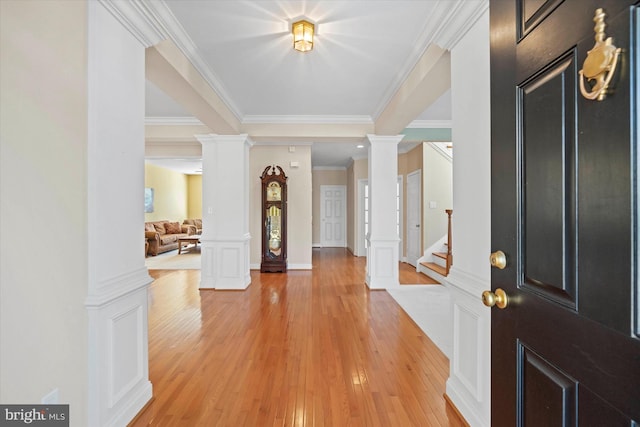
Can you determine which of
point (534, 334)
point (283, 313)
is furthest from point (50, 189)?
point (283, 313)

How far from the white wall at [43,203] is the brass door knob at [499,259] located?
1.75 meters

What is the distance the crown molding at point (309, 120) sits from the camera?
14.0 ft

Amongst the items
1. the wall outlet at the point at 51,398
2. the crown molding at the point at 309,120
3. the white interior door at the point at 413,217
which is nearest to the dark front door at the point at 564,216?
the wall outlet at the point at 51,398

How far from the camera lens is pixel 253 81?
3150 mm

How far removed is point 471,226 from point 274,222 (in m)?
4.31

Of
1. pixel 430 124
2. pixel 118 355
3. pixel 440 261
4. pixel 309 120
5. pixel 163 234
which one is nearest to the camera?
pixel 118 355

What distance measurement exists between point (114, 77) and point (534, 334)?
2.15m

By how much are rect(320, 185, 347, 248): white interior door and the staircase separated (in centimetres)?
372

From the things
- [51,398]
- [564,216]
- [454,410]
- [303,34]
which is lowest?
[454,410]

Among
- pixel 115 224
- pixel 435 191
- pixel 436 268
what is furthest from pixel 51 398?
pixel 435 191

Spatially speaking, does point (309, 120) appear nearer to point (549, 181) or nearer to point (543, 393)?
point (549, 181)

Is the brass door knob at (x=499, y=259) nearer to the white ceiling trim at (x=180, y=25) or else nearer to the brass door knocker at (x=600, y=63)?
the brass door knocker at (x=600, y=63)

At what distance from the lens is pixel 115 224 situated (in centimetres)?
160

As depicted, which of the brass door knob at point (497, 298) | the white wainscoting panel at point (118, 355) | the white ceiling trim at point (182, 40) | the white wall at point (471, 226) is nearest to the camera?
the brass door knob at point (497, 298)
